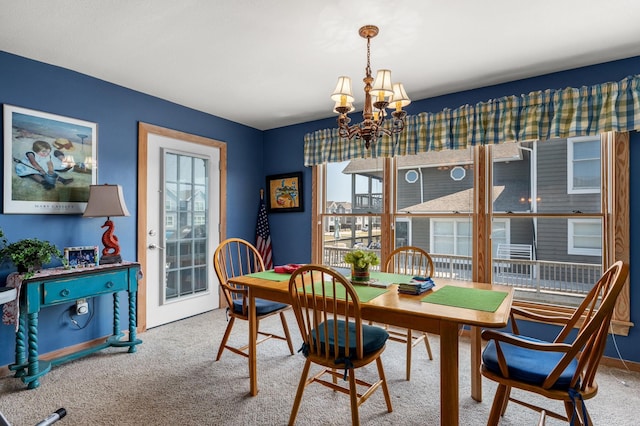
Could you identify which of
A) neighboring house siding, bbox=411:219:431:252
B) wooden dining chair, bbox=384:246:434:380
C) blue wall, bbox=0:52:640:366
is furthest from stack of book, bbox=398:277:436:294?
blue wall, bbox=0:52:640:366

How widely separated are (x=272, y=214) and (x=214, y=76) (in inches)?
84.2

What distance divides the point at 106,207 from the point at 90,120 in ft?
2.84

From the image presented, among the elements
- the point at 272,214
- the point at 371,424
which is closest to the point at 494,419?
the point at 371,424

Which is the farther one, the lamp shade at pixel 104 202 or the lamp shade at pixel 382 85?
the lamp shade at pixel 104 202

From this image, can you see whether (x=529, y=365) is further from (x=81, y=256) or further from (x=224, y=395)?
(x=81, y=256)

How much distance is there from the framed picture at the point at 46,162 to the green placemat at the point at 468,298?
2.96m

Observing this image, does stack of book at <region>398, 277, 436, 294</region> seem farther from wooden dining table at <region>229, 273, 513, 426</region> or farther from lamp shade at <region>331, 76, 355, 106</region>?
lamp shade at <region>331, 76, 355, 106</region>

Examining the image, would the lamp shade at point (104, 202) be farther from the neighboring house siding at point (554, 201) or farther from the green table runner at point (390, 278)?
the neighboring house siding at point (554, 201)

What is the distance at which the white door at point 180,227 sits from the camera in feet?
11.6

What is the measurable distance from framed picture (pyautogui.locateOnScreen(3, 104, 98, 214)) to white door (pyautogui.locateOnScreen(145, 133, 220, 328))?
0.59 m

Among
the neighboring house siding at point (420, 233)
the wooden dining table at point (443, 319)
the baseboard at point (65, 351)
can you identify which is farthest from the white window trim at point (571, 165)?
the baseboard at point (65, 351)

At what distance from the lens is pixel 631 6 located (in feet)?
6.57

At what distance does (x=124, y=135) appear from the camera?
3.29 meters

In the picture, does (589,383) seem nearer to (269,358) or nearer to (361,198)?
(269,358)
